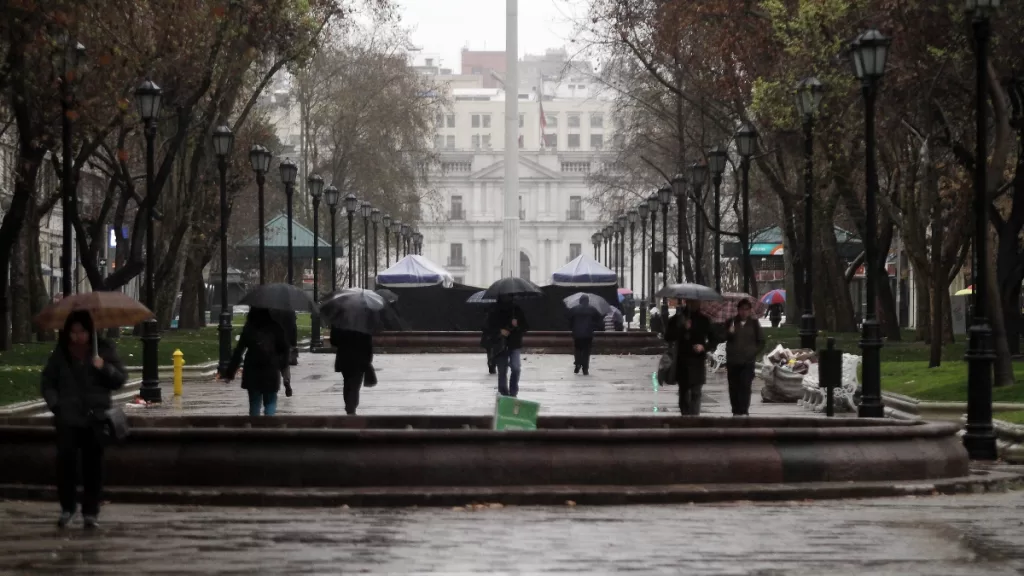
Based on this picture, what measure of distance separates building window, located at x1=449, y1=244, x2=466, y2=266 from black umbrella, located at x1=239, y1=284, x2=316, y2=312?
136m

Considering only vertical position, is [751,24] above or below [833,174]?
above

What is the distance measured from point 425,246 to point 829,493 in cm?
13887

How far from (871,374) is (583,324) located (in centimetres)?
1549

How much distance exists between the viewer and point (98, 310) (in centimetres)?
1372

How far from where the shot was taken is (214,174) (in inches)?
1875

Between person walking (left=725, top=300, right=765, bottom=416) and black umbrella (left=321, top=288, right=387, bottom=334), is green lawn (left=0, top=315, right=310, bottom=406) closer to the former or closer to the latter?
black umbrella (left=321, top=288, right=387, bottom=334)

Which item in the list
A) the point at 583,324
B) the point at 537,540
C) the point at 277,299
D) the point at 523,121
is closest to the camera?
the point at 537,540

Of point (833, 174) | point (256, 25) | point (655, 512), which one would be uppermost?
point (256, 25)

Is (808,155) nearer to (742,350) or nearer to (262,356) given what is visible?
(742,350)

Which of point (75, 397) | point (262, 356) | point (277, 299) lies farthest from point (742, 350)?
point (75, 397)

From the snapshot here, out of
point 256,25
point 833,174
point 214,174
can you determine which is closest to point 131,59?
point 256,25

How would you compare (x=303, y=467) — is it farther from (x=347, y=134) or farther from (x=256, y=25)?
(x=347, y=134)

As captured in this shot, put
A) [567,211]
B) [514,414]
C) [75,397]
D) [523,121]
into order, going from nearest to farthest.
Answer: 1. [75,397]
2. [514,414]
3. [567,211]
4. [523,121]

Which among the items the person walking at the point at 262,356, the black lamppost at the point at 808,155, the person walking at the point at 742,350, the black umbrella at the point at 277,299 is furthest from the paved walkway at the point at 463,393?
the person walking at the point at 262,356
